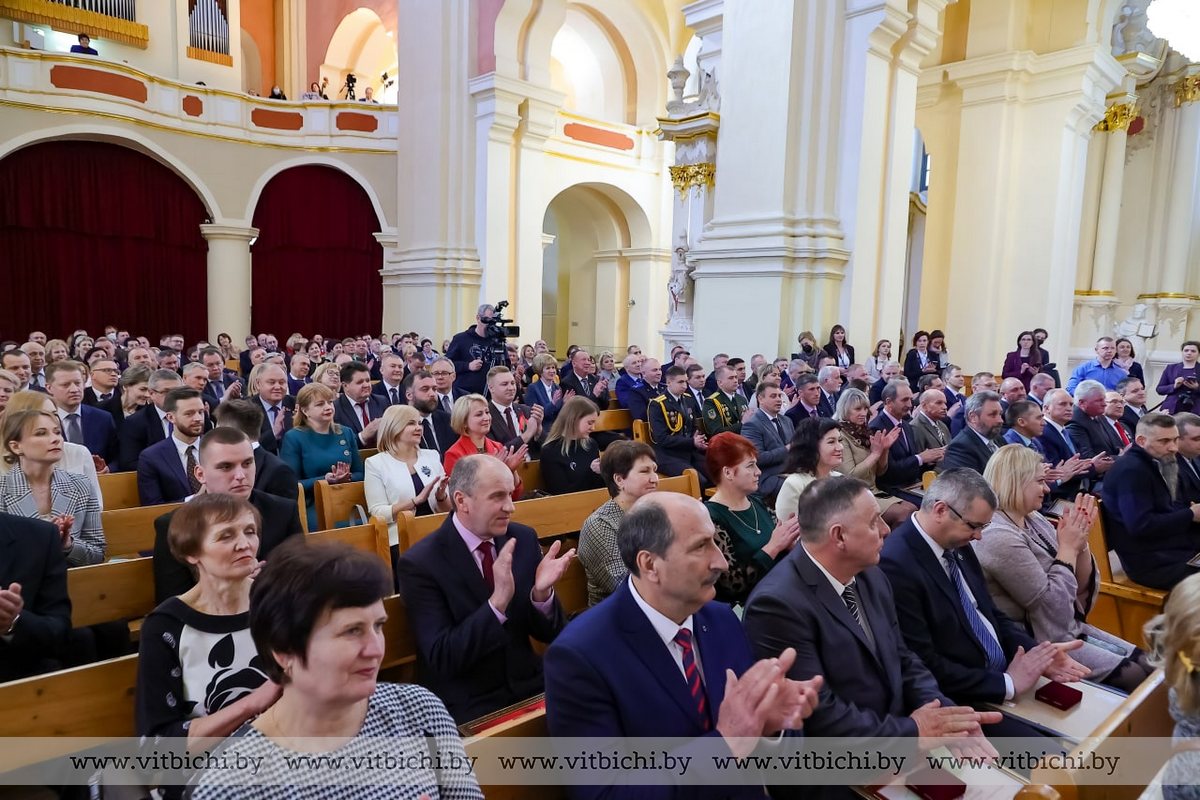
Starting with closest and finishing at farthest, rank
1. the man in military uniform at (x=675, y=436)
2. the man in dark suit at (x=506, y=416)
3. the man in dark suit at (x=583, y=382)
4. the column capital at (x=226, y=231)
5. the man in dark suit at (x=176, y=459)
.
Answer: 1. the man in dark suit at (x=176, y=459)
2. the man in dark suit at (x=506, y=416)
3. the man in military uniform at (x=675, y=436)
4. the man in dark suit at (x=583, y=382)
5. the column capital at (x=226, y=231)

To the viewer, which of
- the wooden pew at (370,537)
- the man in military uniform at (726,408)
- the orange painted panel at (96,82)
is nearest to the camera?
the wooden pew at (370,537)

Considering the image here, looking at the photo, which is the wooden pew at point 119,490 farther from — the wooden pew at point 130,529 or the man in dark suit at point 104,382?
the man in dark suit at point 104,382

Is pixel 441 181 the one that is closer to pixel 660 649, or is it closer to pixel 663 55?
pixel 663 55

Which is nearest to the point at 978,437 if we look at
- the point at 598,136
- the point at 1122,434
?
the point at 1122,434

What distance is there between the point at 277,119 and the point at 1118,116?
555 inches

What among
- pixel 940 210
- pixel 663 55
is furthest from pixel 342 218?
pixel 940 210

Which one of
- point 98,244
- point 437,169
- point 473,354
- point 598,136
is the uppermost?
point 598,136

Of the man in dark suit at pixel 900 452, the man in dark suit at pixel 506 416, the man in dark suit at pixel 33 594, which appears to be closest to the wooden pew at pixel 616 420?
the man in dark suit at pixel 506 416

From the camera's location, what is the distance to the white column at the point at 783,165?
Result: 8180mm

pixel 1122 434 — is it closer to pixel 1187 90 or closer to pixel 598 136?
pixel 1187 90

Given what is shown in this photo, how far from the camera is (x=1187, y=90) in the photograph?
11.6 m

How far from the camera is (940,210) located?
11.6 m

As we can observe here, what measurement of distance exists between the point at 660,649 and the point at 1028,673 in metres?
1.45

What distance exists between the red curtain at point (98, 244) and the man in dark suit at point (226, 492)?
43.6 ft
